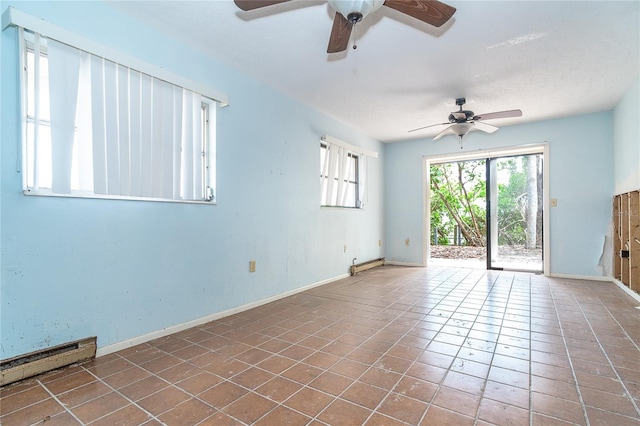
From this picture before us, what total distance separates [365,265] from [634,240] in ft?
12.0

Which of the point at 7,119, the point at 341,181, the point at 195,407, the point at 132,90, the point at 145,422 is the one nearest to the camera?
the point at 145,422

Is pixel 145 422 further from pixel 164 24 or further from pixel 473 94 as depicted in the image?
pixel 473 94

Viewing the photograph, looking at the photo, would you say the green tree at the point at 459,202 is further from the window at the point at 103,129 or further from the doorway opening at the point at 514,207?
the window at the point at 103,129

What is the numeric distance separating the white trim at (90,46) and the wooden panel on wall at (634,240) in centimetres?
504

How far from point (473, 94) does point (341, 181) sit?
2201 mm

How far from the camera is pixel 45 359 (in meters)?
1.97

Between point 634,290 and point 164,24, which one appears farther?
point 634,290

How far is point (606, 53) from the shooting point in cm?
296

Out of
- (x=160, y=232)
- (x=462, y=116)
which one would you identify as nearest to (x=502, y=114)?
(x=462, y=116)

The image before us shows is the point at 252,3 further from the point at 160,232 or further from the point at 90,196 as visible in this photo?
the point at 160,232

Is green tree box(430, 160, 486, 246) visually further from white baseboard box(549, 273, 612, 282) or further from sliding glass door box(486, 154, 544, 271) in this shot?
white baseboard box(549, 273, 612, 282)

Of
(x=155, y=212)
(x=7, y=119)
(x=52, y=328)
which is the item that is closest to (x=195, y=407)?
(x=52, y=328)

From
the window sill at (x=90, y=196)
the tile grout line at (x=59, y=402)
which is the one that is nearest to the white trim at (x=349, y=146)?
the window sill at (x=90, y=196)

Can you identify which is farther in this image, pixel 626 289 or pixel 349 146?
pixel 349 146
